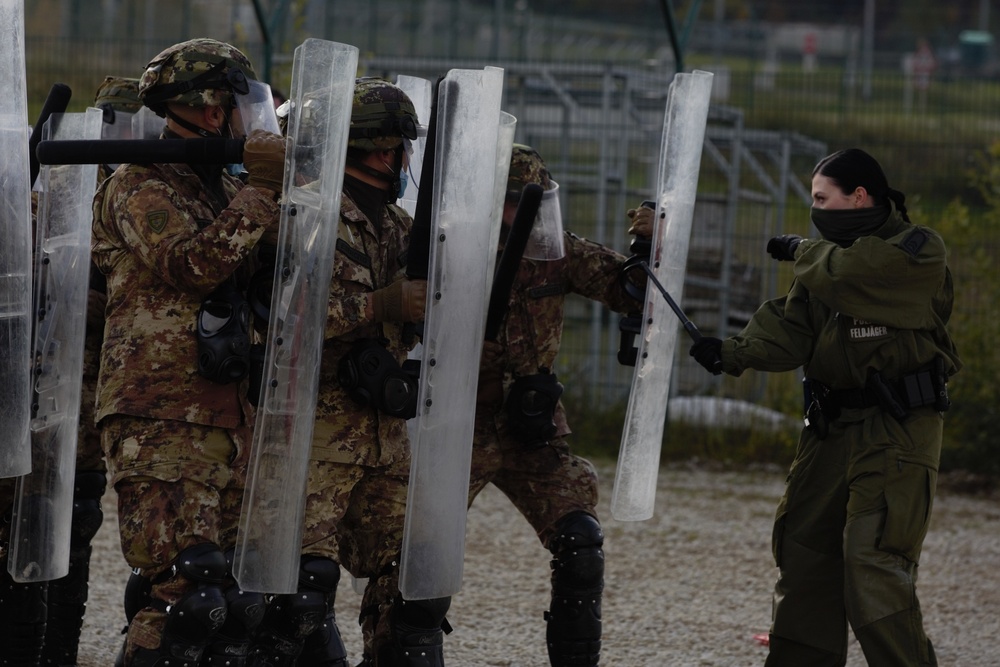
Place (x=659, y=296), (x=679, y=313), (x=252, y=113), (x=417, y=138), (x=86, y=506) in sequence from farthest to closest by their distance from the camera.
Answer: (x=86, y=506) < (x=659, y=296) < (x=679, y=313) < (x=417, y=138) < (x=252, y=113)

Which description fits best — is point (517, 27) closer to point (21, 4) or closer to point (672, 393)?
point (672, 393)

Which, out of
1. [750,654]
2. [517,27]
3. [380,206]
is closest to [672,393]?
[750,654]

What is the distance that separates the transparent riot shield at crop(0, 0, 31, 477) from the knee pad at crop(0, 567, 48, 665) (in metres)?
0.63

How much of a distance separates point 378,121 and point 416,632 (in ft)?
4.92

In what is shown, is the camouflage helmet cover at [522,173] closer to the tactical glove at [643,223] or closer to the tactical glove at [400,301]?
the tactical glove at [643,223]

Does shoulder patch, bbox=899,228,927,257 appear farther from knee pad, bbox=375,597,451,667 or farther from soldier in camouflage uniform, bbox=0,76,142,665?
soldier in camouflage uniform, bbox=0,76,142,665

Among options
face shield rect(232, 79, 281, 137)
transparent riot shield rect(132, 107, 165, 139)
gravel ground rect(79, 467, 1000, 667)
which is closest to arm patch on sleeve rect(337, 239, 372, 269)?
face shield rect(232, 79, 281, 137)

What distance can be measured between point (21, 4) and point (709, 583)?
439 centimetres

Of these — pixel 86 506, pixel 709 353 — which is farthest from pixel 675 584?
pixel 86 506

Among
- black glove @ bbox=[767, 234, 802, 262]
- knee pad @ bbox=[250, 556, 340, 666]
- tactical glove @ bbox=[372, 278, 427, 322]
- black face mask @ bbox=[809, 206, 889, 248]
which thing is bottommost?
knee pad @ bbox=[250, 556, 340, 666]

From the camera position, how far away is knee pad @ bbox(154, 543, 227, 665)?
3748 millimetres

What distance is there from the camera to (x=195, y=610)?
374 cm

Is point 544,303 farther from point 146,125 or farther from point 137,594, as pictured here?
point 137,594

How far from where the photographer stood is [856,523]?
4289mm
